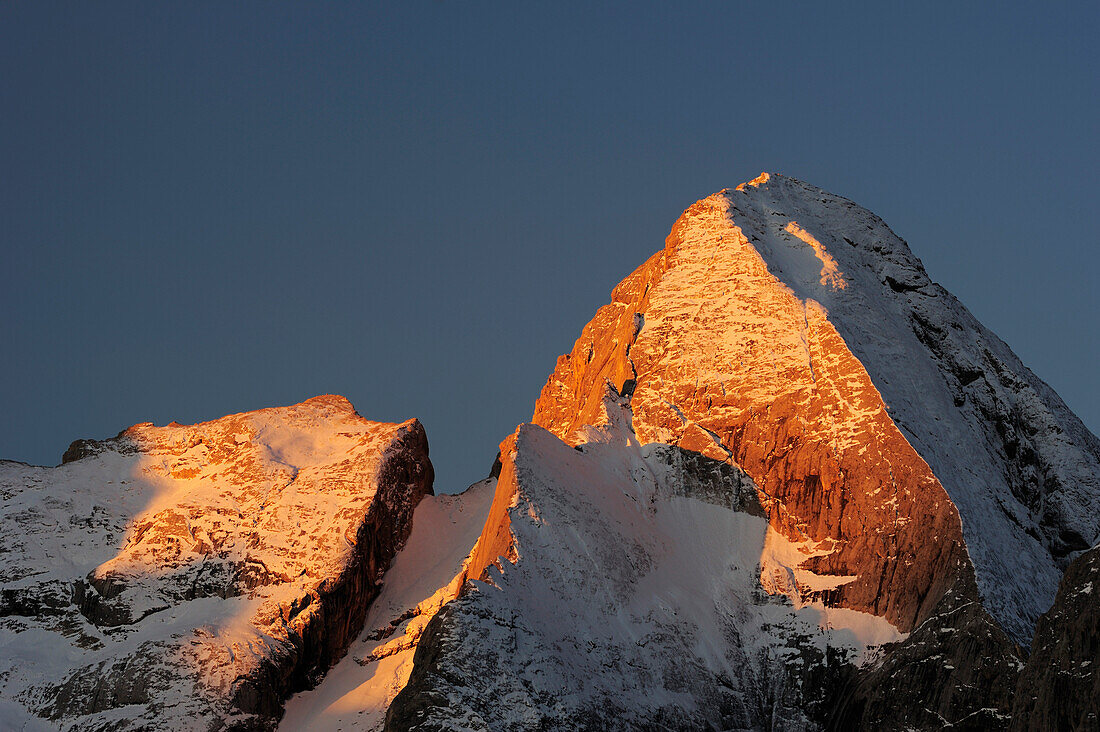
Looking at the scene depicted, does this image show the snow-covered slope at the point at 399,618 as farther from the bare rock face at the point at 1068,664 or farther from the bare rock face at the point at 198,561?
the bare rock face at the point at 1068,664

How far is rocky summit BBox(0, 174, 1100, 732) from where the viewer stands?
110m

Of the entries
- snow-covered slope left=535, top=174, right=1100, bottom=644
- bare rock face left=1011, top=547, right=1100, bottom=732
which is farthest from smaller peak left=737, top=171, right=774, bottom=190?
bare rock face left=1011, top=547, right=1100, bottom=732

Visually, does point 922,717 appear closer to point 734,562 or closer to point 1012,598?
point 1012,598

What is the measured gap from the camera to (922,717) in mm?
104750

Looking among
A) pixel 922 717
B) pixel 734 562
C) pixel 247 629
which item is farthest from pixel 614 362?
pixel 922 717

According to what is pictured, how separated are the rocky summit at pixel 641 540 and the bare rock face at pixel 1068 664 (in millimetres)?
12832

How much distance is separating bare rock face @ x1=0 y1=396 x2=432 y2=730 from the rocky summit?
9.2 inches

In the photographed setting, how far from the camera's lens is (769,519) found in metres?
126

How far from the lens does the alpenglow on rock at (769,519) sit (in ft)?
353

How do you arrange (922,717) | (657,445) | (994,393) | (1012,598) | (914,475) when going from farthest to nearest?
(994,393) → (657,445) → (914,475) → (1012,598) → (922,717)

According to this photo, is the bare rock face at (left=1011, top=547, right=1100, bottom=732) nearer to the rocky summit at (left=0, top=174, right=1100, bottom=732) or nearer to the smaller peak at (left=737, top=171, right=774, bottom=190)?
the rocky summit at (left=0, top=174, right=1100, bottom=732)

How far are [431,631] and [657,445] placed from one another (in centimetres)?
3055

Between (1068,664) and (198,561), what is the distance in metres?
72.0

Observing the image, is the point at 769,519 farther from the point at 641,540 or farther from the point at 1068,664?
the point at 1068,664
